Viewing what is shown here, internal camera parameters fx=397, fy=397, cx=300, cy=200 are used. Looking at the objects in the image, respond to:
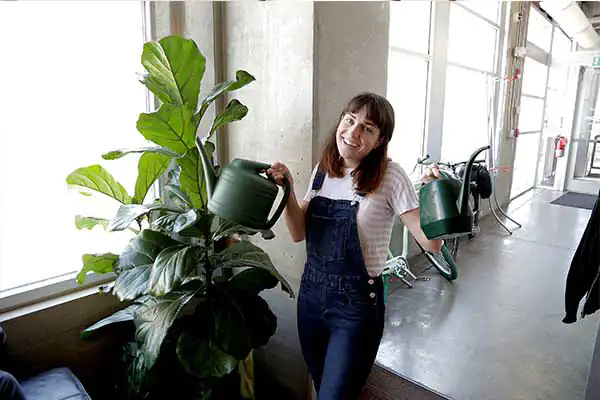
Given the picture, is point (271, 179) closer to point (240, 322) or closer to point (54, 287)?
point (240, 322)

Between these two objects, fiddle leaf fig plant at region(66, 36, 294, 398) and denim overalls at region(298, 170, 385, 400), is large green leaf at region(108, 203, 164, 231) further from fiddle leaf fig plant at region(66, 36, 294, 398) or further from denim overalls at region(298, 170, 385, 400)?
denim overalls at region(298, 170, 385, 400)

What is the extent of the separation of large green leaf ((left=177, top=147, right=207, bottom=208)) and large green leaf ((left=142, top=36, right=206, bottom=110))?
7.2 inches

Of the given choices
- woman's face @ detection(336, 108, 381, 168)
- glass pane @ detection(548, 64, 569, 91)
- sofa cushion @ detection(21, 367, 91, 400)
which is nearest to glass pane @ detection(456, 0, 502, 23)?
glass pane @ detection(548, 64, 569, 91)

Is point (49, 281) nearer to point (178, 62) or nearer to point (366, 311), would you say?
point (178, 62)

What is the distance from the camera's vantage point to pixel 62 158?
69.2 inches

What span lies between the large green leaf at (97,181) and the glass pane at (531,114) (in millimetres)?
6864

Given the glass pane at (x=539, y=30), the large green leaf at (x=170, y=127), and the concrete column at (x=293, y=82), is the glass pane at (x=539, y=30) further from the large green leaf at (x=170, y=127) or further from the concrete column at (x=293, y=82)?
the large green leaf at (x=170, y=127)

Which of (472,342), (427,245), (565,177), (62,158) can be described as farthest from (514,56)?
(62,158)

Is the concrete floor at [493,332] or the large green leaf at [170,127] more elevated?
the large green leaf at [170,127]

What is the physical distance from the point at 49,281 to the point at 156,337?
723mm

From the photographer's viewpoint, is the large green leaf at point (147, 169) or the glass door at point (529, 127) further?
the glass door at point (529, 127)

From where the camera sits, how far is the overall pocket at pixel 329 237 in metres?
1.33

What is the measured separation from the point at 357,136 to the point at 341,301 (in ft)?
1.80

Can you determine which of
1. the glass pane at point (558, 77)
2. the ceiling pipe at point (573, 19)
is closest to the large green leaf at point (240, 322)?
the ceiling pipe at point (573, 19)
